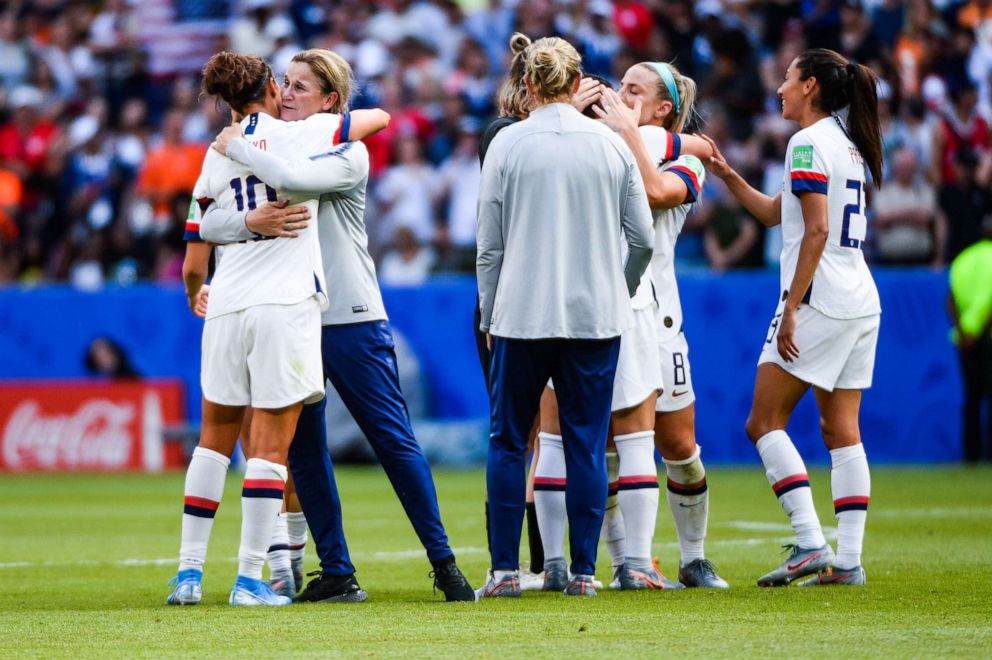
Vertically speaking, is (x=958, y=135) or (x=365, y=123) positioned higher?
(x=365, y=123)

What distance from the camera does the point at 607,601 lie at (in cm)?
624

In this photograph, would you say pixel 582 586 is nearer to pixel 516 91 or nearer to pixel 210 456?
pixel 210 456

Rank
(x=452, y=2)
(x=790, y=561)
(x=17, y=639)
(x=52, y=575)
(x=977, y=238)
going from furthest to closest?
(x=452, y=2)
(x=977, y=238)
(x=52, y=575)
(x=790, y=561)
(x=17, y=639)

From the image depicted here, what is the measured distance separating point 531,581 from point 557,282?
5.00 feet

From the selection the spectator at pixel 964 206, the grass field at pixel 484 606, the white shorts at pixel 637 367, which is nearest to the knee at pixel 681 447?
the white shorts at pixel 637 367

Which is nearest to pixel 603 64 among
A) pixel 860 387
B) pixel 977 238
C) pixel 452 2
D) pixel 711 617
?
pixel 452 2

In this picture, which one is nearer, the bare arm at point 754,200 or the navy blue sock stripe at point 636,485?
the navy blue sock stripe at point 636,485

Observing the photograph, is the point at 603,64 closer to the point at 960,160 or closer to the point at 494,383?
the point at 960,160

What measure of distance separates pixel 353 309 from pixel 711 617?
1896 mm

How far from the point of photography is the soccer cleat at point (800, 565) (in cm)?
673

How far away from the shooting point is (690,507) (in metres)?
6.97

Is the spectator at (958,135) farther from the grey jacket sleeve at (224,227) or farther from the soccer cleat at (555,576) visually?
the grey jacket sleeve at (224,227)

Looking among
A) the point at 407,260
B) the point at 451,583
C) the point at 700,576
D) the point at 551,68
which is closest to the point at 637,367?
the point at 700,576

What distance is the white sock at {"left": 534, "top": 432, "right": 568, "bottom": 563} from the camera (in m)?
6.69
